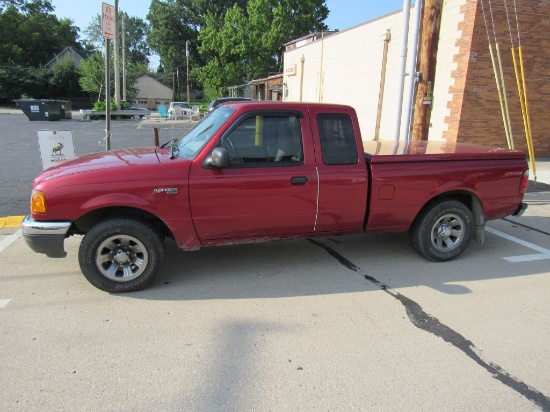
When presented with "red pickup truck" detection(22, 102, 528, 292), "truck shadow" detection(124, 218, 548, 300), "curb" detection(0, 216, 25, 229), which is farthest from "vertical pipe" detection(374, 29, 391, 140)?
"curb" detection(0, 216, 25, 229)

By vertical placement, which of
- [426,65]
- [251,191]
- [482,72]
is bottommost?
[251,191]

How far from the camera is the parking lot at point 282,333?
2523 millimetres

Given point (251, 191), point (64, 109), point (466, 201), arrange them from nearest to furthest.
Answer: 1. point (251, 191)
2. point (466, 201)
3. point (64, 109)

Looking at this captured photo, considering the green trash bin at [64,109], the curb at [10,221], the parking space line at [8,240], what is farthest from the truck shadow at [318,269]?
the green trash bin at [64,109]

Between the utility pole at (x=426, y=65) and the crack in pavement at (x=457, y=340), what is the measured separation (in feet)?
17.6

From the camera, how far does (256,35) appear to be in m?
39.4

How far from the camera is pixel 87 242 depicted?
12.0 ft

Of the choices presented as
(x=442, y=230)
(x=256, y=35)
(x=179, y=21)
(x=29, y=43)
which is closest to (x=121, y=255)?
(x=442, y=230)

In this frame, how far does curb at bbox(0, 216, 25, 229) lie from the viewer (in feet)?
18.9

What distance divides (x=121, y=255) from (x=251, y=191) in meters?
1.36

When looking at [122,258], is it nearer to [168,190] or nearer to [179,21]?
[168,190]

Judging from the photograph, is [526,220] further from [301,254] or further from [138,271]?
[138,271]

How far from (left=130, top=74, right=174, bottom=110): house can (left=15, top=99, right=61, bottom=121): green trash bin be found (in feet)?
155

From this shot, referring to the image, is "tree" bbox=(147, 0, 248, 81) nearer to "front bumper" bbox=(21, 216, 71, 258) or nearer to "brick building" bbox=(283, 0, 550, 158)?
"brick building" bbox=(283, 0, 550, 158)
